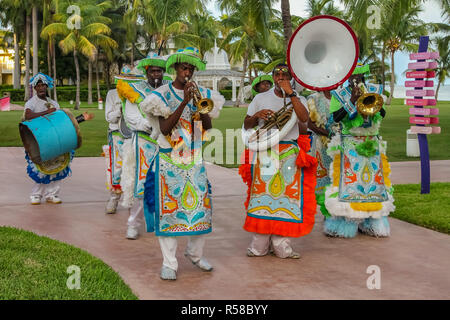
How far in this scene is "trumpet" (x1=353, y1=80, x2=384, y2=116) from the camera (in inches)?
221

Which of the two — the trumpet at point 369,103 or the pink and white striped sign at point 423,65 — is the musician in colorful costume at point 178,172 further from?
the pink and white striped sign at point 423,65

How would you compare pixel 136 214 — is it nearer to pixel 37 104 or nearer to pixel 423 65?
pixel 37 104

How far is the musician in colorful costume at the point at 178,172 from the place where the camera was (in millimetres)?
4613

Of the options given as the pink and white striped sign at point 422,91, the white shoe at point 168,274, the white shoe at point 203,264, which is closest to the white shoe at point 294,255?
the white shoe at point 203,264

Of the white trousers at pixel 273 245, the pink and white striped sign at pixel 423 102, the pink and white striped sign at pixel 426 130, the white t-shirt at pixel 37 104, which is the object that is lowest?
the white trousers at pixel 273 245

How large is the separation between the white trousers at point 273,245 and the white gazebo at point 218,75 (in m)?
51.5

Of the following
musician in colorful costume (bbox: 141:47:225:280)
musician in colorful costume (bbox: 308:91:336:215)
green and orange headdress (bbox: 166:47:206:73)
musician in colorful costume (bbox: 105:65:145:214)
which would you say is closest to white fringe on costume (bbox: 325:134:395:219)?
musician in colorful costume (bbox: 308:91:336:215)

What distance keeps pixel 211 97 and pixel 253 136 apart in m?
0.73

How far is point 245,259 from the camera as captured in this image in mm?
5344

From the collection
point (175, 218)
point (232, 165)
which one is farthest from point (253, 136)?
point (232, 165)

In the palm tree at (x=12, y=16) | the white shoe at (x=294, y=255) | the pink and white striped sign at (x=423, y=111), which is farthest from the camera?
the palm tree at (x=12, y=16)

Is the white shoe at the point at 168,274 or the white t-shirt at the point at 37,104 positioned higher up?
the white t-shirt at the point at 37,104

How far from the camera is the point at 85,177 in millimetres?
10258
